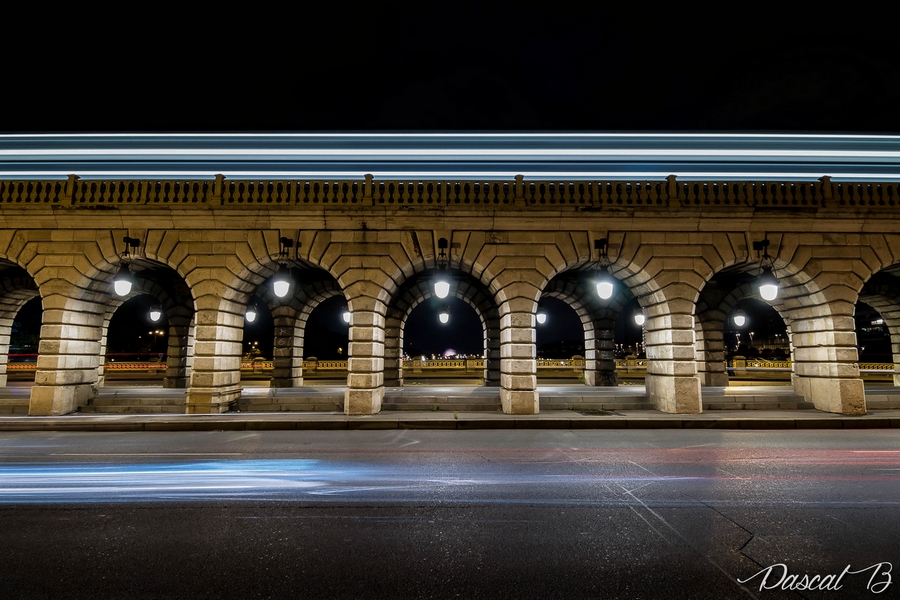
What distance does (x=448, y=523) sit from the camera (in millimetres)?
4160

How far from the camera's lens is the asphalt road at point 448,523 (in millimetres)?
3055

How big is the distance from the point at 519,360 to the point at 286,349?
11488mm

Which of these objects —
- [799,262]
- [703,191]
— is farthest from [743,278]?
[703,191]

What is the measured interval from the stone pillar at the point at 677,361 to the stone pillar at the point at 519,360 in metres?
3.99

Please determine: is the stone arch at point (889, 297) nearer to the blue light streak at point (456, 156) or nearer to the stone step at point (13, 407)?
the blue light streak at point (456, 156)

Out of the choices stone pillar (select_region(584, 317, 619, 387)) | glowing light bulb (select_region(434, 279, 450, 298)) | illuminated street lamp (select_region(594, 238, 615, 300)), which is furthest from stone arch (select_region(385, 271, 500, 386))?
illuminated street lamp (select_region(594, 238, 615, 300))

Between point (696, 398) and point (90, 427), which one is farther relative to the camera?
point (696, 398)

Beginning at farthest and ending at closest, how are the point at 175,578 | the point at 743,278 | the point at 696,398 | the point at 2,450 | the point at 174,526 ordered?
1. the point at 743,278
2. the point at 696,398
3. the point at 2,450
4. the point at 174,526
5. the point at 175,578

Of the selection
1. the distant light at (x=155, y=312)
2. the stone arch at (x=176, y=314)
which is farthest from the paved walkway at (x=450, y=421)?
the stone arch at (x=176, y=314)

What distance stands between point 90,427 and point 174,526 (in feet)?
29.7

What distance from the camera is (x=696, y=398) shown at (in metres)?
11.7

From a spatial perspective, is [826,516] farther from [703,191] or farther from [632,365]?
[632,365]

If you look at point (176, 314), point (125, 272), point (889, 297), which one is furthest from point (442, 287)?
point (889, 297)

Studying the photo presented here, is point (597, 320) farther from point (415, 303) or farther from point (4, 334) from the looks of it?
point (4, 334)
